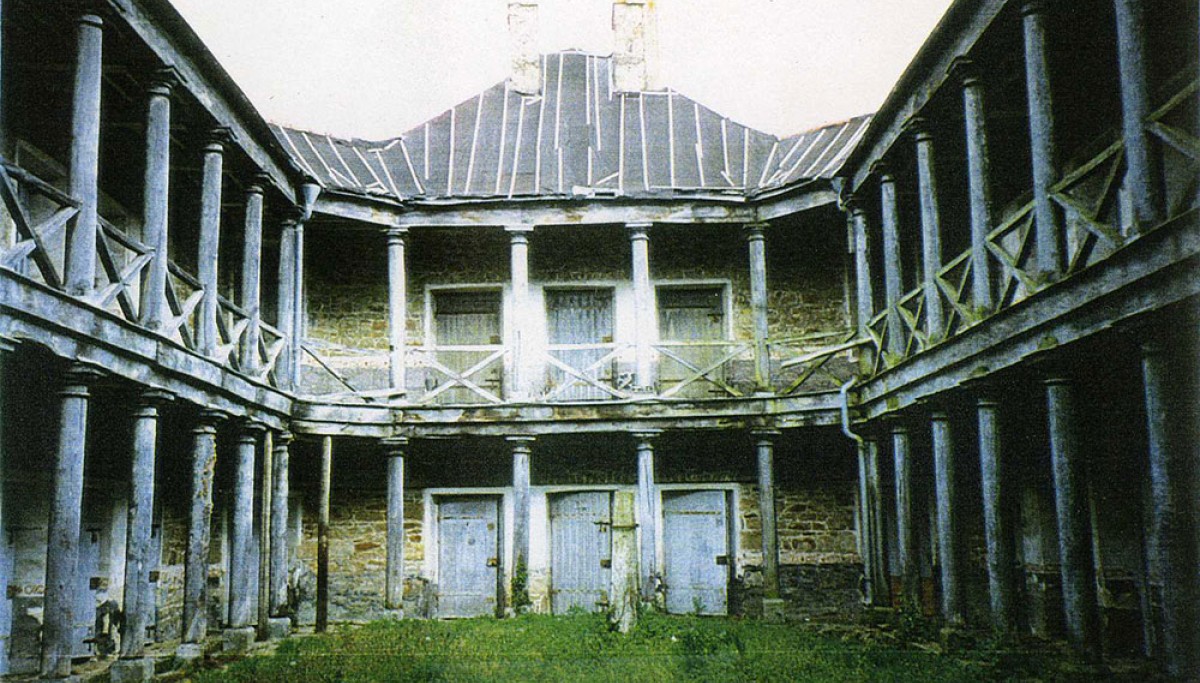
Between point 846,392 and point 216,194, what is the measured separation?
7971 mm

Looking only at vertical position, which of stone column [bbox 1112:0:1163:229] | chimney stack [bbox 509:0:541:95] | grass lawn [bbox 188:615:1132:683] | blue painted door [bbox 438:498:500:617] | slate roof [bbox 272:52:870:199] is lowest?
grass lawn [bbox 188:615:1132:683]

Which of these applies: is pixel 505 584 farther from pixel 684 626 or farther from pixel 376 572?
pixel 684 626

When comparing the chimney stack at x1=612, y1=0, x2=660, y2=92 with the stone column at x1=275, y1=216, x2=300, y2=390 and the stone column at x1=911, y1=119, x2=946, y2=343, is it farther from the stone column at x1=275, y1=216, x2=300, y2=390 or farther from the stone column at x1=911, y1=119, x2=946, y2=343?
the stone column at x1=911, y1=119, x2=946, y2=343

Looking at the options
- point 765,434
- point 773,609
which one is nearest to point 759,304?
point 765,434

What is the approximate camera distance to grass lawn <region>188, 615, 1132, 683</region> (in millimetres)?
9055

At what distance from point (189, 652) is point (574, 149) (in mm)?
10239

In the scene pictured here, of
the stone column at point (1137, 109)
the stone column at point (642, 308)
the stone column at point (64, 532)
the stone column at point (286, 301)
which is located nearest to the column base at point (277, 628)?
the stone column at point (286, 301)

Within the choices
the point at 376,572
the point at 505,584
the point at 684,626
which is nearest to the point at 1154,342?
the point at 684,626

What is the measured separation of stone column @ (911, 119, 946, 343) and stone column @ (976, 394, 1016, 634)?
160 cm

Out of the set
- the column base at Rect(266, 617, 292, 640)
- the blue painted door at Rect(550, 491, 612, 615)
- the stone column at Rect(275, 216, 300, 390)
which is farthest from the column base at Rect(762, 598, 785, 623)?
the stone column at Rect(275, 216, 300, 390)

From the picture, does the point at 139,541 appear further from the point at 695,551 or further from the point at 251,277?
the point at 695,551

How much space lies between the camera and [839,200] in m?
14.5

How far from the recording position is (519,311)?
15.2 m

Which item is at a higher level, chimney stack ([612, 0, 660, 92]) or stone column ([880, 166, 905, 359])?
chimney stack ([612, 0, 660, 92])
